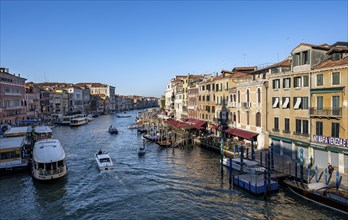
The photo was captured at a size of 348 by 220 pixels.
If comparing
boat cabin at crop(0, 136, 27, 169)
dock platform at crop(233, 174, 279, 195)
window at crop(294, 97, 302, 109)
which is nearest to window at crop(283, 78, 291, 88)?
window at crop(294, 97, 302, 109)

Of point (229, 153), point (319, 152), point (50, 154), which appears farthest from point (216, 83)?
point (50, 154)

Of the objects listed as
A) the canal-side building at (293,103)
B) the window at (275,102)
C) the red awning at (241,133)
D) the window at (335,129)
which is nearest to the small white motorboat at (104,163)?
the red awning at (241,133)

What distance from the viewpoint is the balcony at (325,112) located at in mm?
22552

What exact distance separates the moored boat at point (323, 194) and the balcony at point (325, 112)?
6339 mm

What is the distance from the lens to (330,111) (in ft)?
76.0

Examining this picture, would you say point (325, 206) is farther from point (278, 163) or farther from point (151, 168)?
point (151, 168)

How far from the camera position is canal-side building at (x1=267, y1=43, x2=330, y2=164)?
25859 millimetres

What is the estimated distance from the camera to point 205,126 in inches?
1959

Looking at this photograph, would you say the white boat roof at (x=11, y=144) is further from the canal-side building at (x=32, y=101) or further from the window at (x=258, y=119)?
the canal-side building at (x=32, y=101)

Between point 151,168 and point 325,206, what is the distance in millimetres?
17949

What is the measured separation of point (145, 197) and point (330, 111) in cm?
1662

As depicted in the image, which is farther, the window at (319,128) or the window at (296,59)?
the window at (296,59)

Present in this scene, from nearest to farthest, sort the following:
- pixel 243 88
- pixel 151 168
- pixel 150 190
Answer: pixel 150 190, pixel 151 168, pixel 243 88

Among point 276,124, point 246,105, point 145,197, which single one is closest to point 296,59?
point 276,124
